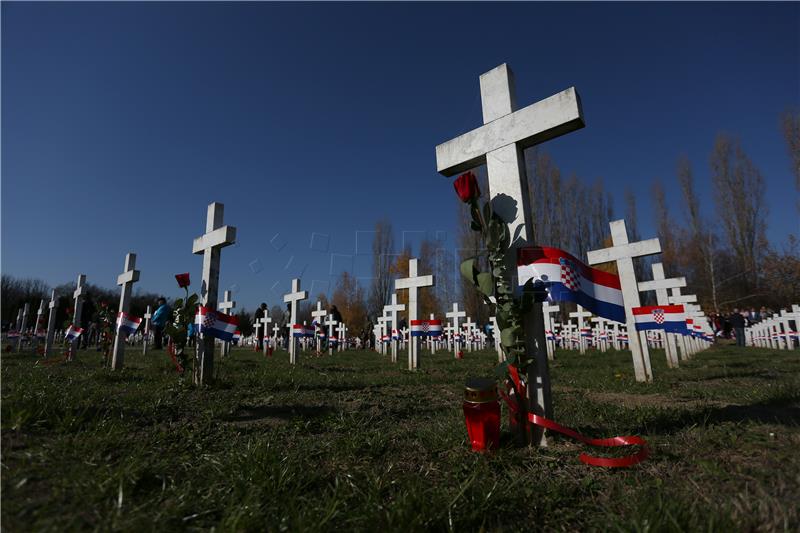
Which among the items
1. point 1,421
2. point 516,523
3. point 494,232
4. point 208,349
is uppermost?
point 494,232

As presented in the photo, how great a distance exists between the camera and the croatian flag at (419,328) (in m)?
10.6

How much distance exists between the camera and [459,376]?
322 inches

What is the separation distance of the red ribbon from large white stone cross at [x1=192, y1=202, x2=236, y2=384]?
16.2 feet

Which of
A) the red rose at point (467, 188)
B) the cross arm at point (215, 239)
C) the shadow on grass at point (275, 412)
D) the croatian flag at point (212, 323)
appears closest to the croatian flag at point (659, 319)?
the red rose at point (467, 188)

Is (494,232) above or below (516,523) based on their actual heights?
above

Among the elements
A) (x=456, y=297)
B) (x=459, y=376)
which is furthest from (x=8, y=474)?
(x=456, y=297)

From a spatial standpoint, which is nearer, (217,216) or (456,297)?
(217,216)

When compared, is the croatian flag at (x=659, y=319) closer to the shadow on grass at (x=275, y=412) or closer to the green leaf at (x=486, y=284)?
the green leaf at (x=486, y=284)

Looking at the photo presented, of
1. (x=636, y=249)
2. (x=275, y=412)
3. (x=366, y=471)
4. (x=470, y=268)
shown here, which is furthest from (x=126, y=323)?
(x=636, y=249)

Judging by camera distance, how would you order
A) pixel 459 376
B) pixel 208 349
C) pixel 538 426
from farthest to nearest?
pixel 459 376
pixel 208 349
pixel 538 426

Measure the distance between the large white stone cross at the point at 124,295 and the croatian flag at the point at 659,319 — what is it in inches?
421

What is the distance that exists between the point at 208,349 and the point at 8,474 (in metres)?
4.35

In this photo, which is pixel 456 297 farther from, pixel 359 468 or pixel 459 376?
pixel 359 468

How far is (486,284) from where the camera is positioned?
315 centimetres
